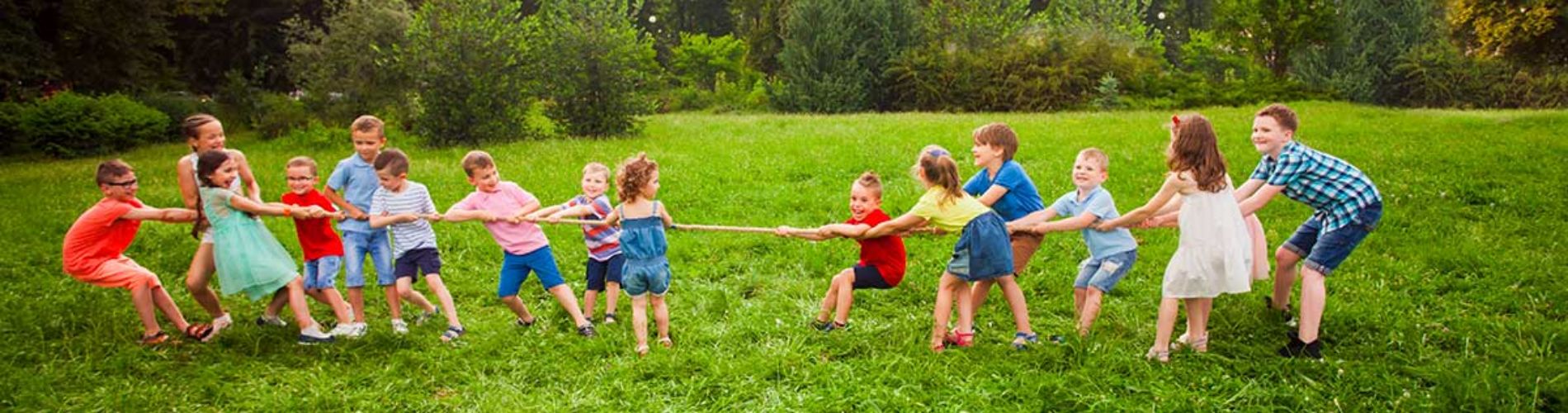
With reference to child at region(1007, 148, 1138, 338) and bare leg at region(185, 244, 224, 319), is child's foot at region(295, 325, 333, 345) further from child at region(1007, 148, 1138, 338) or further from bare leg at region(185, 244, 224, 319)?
child at region(1007, 148, 1138, 338)

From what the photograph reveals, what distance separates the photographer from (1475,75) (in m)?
32.2

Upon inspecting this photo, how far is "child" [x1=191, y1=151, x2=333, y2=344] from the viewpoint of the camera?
716cm

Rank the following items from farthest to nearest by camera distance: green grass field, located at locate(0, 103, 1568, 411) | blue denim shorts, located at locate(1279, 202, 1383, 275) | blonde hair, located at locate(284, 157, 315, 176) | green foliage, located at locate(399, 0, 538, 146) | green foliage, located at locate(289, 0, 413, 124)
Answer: green foliage, located at locate(289, 0, 413, 124) → green foliage, located at locate(399, 0, 538, 146) → blonde hair, located at locate(284, 157, 315, 176) → blue denim shorts, located at locate(1279, 202, 1383, 275) → green grass field, located at locate(0, 103, 1568, 411)

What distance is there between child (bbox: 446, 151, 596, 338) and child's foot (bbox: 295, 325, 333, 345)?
1.33 meters

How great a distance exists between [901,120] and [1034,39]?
37.1 ft

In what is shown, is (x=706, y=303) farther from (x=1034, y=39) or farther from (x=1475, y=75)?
(x=1475, y=75)

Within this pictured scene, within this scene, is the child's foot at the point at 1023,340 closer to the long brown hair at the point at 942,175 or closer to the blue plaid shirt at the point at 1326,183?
the long brown hair at the point at 942,175

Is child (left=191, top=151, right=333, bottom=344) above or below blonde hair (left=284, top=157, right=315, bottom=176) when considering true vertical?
below

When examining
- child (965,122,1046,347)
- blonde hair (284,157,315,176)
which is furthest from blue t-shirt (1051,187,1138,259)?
blonde hair (284,157,315,176)

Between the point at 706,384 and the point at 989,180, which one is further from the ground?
the point at 989,180

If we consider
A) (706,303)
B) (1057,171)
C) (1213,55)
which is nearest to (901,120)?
(1057,171)

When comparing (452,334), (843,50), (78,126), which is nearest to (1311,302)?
(452,334)

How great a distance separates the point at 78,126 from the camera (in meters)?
22.1

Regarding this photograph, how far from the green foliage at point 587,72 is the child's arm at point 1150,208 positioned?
17.4 m
